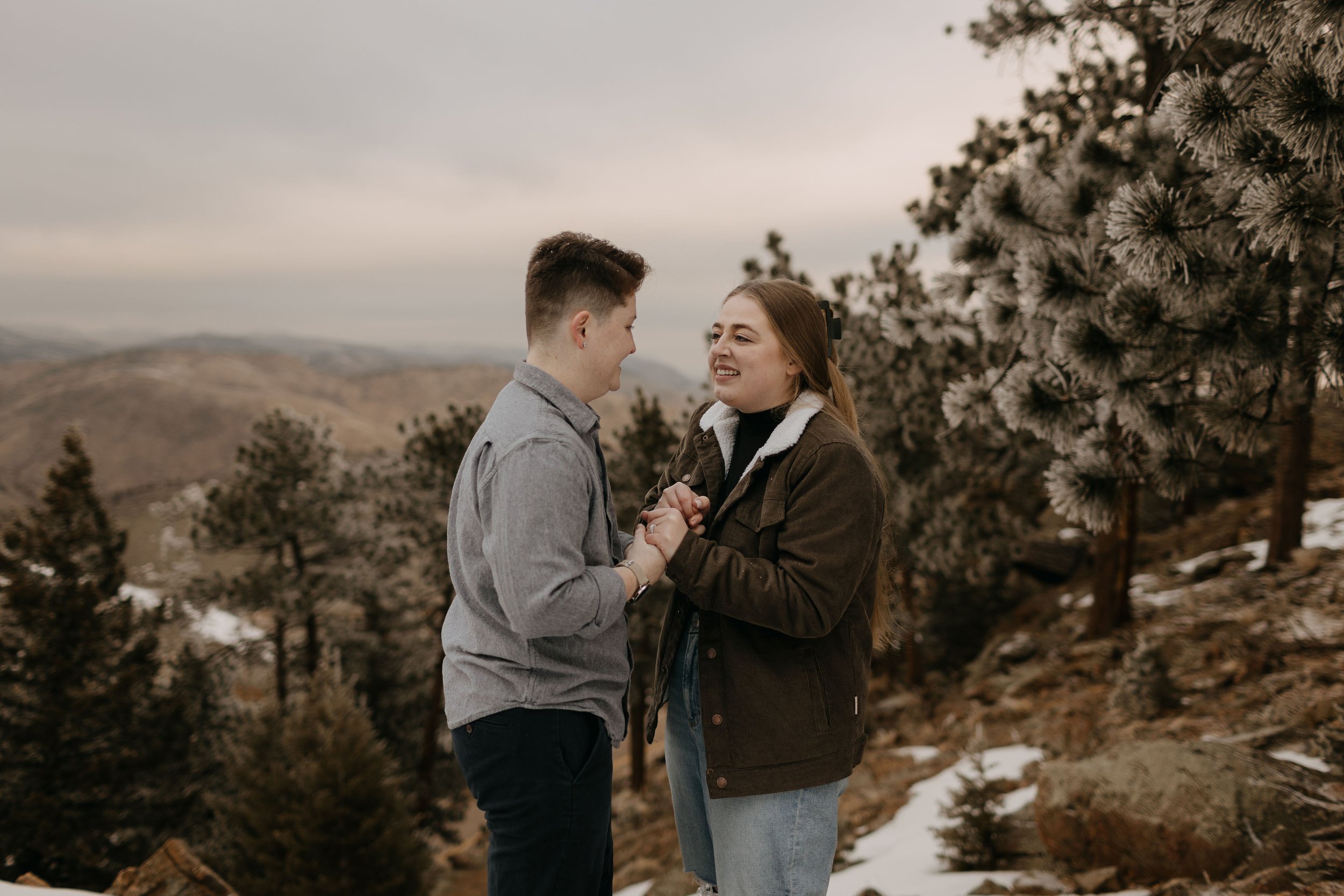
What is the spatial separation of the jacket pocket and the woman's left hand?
0.46 metres

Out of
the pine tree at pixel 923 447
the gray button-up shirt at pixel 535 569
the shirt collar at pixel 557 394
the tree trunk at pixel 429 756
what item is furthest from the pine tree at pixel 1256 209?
the tree trunk at pixel 429 756

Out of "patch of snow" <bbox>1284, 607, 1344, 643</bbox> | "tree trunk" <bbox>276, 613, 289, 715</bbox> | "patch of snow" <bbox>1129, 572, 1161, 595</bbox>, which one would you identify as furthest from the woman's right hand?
"tree trunk" <bbox>276, 613, 289, 715</bbox>

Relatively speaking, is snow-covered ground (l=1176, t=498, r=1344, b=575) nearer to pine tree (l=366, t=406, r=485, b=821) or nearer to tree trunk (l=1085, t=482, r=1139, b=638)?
tree trunk (l=1085, t=482, r=1139, b=638)

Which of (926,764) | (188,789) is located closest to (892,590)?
(926,764)

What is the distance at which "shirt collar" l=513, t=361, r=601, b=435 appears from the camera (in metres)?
2.21

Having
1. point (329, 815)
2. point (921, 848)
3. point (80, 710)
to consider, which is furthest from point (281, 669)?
point (921, 848)

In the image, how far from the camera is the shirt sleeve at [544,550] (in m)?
1.93

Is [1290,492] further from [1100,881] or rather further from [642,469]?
[642,469]

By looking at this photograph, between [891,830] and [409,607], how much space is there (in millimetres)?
13907

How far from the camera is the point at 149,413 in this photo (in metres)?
139

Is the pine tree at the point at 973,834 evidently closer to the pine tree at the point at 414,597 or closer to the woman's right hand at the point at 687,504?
the woman's right hand at the point at 687,504

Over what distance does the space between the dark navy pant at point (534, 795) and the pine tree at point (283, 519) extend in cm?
1517

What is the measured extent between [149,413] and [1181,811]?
164081 mm

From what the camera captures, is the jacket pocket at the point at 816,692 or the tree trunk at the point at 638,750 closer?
the jacket pocket at the point at 816,692
